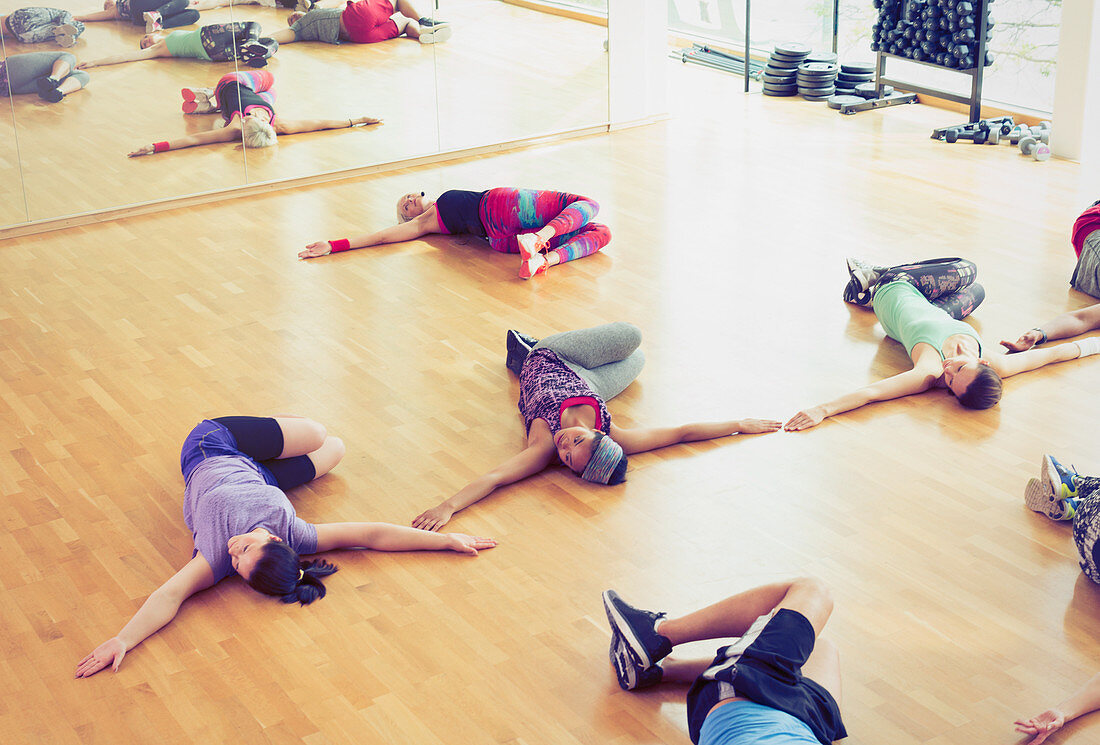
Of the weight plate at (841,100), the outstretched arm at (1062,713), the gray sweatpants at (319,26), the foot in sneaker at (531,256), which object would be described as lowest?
the outstretched arm at (1062,713)

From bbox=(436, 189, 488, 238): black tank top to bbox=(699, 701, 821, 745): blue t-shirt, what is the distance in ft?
11.6

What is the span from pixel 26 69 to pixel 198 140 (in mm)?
905

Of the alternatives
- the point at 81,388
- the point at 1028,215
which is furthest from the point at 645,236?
the point at 81,388

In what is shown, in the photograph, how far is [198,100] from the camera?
5758mm

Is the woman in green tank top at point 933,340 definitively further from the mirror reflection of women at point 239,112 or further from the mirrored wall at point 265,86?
the mirror reflection of women at point 239,112

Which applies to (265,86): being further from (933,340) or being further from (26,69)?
(933,340)

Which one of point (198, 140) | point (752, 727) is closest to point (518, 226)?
point (198, 140)

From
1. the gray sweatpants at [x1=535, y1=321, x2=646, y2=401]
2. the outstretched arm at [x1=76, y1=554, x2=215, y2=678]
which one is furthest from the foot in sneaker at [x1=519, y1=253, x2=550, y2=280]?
the outstretched arm at [x1=76, y1=554, x2=215, y2=678]

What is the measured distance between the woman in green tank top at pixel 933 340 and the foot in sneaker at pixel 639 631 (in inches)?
50.0

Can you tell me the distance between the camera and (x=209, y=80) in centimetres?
574

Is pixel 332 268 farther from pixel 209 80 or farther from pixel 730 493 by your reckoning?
pixel 730 493

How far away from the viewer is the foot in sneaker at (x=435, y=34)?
629 centimetres

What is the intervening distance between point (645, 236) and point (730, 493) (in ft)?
7.50

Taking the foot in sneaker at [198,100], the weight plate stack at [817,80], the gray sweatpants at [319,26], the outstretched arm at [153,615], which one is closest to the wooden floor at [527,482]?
the outstretched arm at [153,615]
